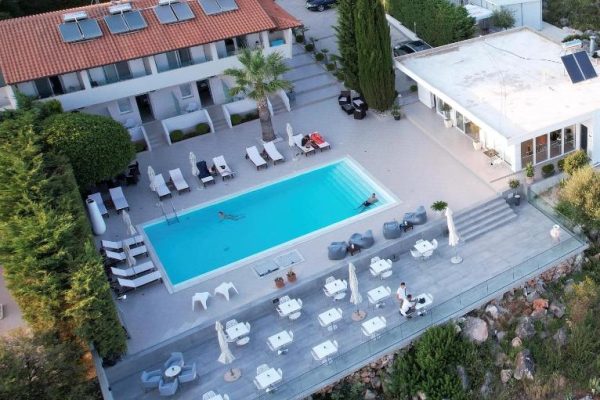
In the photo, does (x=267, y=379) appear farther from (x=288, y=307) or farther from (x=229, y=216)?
(x=229, y=216)

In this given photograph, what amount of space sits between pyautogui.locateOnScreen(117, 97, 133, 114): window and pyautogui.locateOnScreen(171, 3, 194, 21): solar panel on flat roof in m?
5.93

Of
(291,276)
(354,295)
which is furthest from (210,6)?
(354,295)

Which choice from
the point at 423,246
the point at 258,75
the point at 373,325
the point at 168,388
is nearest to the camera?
the point at 168,388

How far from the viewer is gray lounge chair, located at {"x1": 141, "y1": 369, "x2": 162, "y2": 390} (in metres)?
25.4

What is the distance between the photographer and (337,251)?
29.9 meters

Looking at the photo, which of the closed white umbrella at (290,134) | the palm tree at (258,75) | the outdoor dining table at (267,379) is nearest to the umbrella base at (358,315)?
the outdoor dining table at (267,379)

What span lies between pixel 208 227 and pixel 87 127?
26.0 ft

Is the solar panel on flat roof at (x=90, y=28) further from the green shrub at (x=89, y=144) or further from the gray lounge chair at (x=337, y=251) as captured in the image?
the gray lounge chair at (x=337, y=251)

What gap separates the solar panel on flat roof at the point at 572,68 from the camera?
114 ft

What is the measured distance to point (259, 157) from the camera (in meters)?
38.0

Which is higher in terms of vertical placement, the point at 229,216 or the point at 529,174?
the point at 529,174

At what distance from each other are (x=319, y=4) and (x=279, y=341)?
3793cm

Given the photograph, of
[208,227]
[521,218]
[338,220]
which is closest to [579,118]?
[521,218]

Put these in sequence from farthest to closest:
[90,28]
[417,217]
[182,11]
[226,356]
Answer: [182,11]
[90,28]
[417,217]
[226,356]
